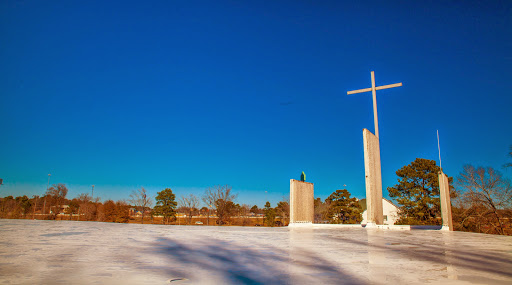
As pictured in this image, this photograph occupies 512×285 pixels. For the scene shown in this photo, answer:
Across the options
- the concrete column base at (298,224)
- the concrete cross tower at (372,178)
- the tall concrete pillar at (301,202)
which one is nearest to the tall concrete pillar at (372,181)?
the concrete cross tower at (372,178)

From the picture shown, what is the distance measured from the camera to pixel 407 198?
2567 centimetres

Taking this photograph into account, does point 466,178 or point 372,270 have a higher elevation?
point 466,178

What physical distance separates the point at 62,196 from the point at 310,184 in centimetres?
3356

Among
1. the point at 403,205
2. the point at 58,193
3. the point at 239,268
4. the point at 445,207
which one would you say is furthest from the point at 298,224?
the point at 58,193

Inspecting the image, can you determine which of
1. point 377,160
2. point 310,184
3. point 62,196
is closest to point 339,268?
point 377,160

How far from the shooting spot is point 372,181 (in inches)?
434

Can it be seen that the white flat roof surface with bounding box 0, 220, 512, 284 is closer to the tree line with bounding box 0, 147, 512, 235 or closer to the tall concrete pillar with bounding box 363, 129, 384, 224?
the tall concrete pillar with bounding box 363, 129, 384, 224

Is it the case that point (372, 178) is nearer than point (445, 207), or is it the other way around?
point (372, 178)

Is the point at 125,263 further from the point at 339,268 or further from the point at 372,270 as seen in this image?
the point at 372,270

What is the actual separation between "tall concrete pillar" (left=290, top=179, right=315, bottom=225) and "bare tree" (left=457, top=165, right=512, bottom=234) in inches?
442

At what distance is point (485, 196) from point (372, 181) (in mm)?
11992

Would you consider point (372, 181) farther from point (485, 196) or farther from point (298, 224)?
point (485, 196)

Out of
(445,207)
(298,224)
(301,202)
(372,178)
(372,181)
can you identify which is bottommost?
(298,224)

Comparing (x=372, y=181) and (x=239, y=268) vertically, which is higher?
(x=372, y=181)
